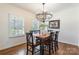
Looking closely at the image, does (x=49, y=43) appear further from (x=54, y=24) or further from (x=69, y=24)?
(x=69, y=24)

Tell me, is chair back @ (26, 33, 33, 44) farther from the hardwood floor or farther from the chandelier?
the chandelier

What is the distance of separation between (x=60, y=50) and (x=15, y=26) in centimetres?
97

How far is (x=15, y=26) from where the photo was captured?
1.58 meters

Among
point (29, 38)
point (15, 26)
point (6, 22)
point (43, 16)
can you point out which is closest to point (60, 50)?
point (29, 38)

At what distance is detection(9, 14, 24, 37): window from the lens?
1.55m

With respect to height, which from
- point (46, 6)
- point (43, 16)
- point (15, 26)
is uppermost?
point (46, 6)

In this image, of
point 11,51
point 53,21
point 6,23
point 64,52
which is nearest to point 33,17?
point 53,21

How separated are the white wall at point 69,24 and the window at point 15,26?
2.26 ft

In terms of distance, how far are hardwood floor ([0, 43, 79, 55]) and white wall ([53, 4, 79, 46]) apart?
0.09m

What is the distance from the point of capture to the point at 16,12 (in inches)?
61.2

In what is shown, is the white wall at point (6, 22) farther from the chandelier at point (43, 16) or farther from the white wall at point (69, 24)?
the white wall at point (69, 24)

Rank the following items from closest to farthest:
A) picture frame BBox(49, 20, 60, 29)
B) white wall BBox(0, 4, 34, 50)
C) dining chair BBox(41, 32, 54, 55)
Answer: white wall BBox(0, 4, 34, 50) → picture frame BBox(49, 20, 60, 29) → dining chair BBox(41, 32, 54, 55)

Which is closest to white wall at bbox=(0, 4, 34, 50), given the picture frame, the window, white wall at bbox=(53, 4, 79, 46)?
the window
